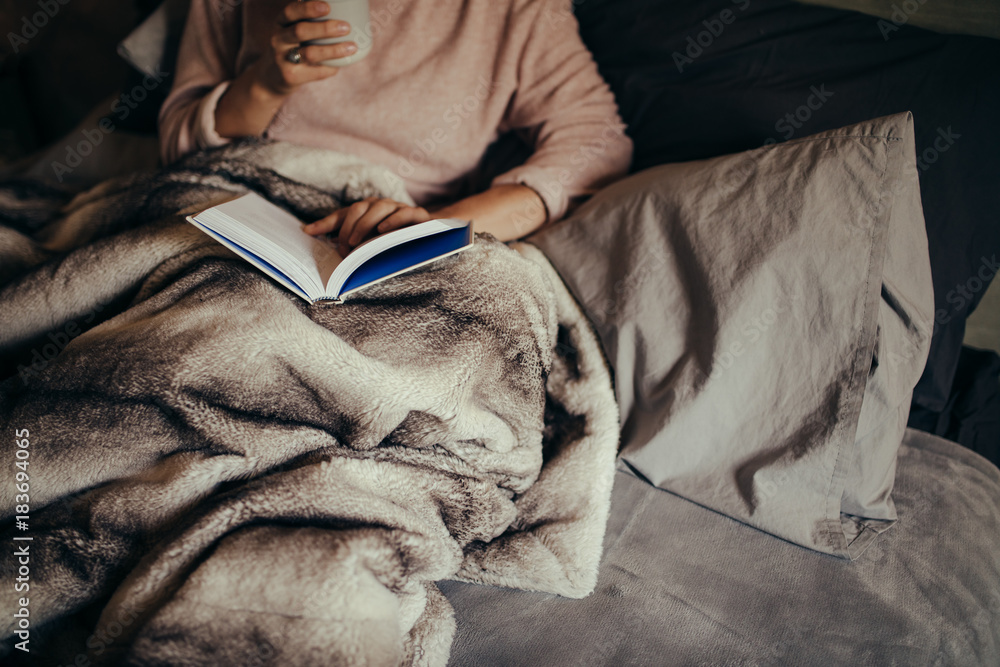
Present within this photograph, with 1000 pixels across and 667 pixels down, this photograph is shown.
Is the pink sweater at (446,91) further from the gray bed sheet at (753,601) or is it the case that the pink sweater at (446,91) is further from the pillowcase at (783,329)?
the gray bed sheet at (753,601)

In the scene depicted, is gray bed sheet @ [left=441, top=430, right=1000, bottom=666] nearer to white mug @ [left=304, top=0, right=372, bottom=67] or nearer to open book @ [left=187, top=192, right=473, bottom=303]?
open book @ [left=187, top=192, right=473, bottom=303]

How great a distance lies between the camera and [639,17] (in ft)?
3.02

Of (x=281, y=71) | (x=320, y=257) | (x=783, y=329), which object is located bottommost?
(x=783, y=329)

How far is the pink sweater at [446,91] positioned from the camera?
3.09 ft

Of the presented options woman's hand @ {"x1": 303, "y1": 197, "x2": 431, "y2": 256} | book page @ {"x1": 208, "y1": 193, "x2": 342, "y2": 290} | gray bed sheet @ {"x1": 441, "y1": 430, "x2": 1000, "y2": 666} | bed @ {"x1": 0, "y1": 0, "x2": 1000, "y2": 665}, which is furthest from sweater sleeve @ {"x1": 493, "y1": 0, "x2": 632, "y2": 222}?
gray bed sheet @ {"x1": 441, "y1": 430, "x2": 1000, "y2": 666}

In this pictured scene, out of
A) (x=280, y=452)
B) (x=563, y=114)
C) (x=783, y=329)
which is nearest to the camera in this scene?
(x=280, y=452)

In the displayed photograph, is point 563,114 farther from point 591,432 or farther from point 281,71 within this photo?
point 591,432

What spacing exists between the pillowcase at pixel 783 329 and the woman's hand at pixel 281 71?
1.63 feet

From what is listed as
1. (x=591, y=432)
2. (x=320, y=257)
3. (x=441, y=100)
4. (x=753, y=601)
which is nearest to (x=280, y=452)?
(x=320, y=257)

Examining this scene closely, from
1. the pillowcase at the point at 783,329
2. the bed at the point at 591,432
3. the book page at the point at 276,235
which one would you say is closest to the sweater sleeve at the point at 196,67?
the bed at the point at 591,432

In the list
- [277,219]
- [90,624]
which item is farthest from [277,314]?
[90,624]

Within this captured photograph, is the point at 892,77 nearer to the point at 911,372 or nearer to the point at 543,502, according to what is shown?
the point at 911,372

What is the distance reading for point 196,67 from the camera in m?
1.02

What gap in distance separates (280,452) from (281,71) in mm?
594
